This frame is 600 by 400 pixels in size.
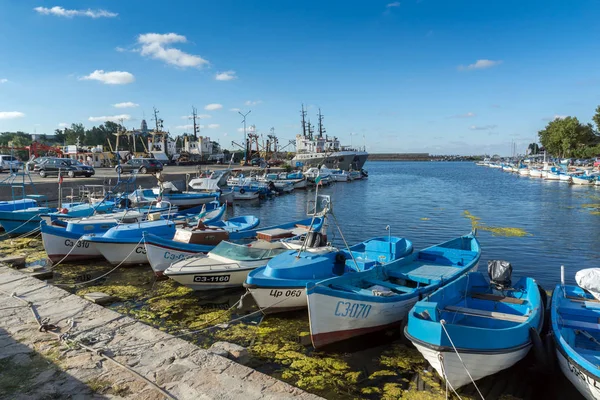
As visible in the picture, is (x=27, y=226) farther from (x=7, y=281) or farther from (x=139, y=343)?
(x=139, y=343)

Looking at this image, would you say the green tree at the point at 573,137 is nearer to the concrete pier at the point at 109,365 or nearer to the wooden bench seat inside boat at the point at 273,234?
the wooden bench seat inside boat at the point at 273,234

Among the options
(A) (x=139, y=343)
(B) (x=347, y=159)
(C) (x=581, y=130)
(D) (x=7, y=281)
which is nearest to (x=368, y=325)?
(A) (x=139, y=343)

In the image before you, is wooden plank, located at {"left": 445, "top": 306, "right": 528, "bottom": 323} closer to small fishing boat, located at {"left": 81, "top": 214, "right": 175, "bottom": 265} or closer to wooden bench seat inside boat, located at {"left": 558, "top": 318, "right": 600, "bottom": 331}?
wooden bench seat inside boat, located at {"left": 558, "top": 318, "right": 600, "bottom": 331}

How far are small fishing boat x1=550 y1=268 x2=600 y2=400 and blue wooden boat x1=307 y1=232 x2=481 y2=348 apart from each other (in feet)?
8.29

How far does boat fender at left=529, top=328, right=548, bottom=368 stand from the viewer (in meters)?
7.34

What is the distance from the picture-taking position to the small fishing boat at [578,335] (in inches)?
248

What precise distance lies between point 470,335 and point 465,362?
50 centimetres

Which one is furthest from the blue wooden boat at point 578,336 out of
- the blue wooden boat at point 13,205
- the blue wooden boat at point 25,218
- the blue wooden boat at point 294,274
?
the blue wooden boat at point 13,205

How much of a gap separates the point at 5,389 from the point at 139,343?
209 centimetres

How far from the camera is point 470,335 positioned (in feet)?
22.0

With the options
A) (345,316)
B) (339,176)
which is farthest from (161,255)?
(339,176)

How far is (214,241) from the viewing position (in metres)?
14.6

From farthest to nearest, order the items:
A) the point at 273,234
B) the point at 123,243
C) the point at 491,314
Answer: the point at 123,243 → the point at 273,234 → the point at 491,314

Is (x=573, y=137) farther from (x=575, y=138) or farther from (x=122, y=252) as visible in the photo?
(x=122, y=252)
